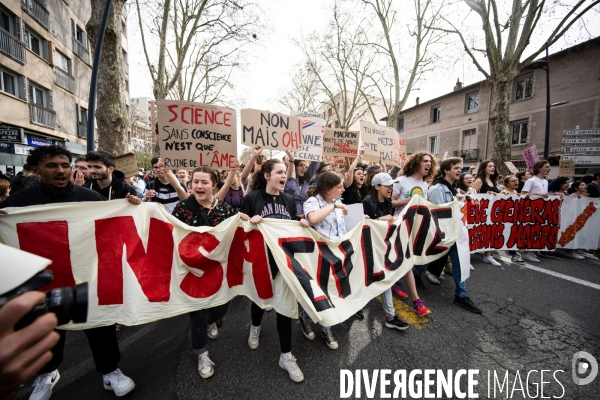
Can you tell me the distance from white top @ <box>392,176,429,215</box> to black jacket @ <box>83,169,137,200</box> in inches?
142

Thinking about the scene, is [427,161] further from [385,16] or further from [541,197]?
[385,16]

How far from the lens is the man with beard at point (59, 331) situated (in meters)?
2.07

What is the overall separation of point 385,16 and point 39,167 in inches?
640

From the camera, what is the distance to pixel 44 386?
2035 mm

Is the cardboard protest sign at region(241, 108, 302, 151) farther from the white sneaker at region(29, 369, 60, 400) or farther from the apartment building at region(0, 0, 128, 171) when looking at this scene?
the apartment building at region(0, 0, 128, 171)

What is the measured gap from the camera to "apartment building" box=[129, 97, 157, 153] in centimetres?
346

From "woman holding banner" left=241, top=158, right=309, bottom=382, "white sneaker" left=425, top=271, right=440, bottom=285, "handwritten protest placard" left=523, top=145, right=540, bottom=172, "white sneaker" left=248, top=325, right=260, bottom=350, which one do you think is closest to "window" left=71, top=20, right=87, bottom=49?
"woman holding banner" left=241, top=158, right=309, bottom=382

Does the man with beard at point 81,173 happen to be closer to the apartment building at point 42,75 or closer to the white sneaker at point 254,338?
the white sneaker at point 254,338

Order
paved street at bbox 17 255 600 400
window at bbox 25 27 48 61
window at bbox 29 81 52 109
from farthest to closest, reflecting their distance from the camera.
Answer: window at bbox 29 81 52 109, window at bbox 25 27 48 61, paved street at bbox 17 255 600 400

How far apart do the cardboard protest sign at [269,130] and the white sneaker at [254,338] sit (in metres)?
2.24

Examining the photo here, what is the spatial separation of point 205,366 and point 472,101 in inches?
1191

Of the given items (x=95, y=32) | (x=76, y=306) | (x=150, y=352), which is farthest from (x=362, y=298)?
(x=95, y=32)

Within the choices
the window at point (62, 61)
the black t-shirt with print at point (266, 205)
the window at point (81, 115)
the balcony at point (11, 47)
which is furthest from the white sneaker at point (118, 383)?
the window at point (81, 115)

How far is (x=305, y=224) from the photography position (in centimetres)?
255
